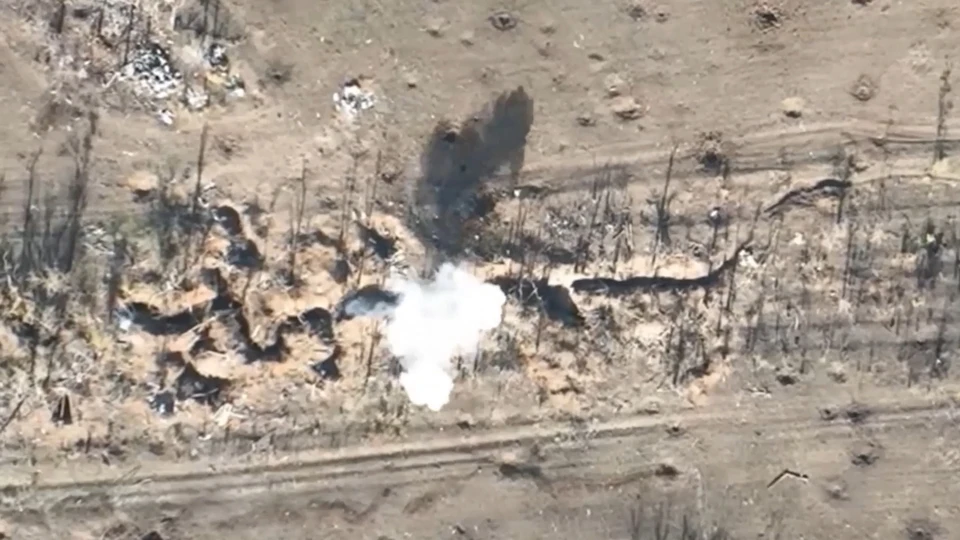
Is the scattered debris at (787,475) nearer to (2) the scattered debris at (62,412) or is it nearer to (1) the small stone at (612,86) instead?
(1) the small stone at (612,86)

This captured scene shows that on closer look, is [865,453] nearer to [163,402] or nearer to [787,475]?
[787,475]

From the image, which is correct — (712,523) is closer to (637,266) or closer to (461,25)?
(637,266)

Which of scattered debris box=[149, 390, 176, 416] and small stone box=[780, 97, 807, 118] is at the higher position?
small stone box=[780, 97, 807, 118]

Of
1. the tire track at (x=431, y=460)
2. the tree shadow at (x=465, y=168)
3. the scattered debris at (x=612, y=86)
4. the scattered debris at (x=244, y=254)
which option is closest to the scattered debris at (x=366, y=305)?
the tree shadow at (x=465, y=168)

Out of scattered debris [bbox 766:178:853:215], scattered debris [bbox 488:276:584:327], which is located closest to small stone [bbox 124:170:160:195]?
scattered debris [bbox 488:276:584:327]

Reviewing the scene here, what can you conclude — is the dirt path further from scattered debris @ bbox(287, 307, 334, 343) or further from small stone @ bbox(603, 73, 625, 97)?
small stone @ bbox(603, 73, 625, 97)

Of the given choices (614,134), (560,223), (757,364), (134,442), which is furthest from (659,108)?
(134,442)
